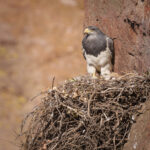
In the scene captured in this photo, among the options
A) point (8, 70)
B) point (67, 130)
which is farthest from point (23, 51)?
point (67, 130)

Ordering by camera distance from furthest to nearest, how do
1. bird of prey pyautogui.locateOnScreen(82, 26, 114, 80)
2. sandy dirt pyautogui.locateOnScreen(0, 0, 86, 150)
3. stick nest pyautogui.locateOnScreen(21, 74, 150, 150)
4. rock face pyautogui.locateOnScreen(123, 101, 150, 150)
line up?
sandy dirt pyautogui.locateOnScreen(0, 0, 86, 150), bird of prey pyautogui.locateOnScreen(82, 26, 114, 80), stick nest pyautogui.locateOnScreen(21, 74, 150, 150), rock face pyautogui.locateOnScreen(123, 101, 150, 150)

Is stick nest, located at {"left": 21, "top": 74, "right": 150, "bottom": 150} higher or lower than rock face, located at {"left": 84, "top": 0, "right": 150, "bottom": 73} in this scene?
lower

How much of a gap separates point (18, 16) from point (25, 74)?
174 centimetres

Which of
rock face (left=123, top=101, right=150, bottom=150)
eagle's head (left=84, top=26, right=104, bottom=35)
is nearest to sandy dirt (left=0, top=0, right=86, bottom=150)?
eagle's head (left=84, top=26, right=104, bottom=35)

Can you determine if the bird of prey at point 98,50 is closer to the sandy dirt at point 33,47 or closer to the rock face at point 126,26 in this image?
the rock face at point 126,26

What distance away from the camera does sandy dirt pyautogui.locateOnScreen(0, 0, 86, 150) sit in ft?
31.9

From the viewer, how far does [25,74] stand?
1020 centimetres

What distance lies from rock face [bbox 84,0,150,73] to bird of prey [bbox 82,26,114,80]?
0.09m

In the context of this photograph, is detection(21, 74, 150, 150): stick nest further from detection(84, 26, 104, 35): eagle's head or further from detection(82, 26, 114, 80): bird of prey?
detection(84, 26, 104, 35): eagle's head

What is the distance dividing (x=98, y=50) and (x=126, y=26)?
0.55 meters

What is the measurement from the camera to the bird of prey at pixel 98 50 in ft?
15.4

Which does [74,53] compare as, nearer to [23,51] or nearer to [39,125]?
[23,51]

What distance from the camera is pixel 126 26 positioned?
4.41 m

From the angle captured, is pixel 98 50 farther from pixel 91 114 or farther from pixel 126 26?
pixel 91 114
